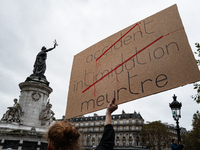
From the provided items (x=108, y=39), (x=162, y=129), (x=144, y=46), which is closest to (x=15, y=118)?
(x=108, y=39)

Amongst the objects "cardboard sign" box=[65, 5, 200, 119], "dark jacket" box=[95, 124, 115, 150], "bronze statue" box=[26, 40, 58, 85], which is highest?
"bronze statue" box=[26, 40, 58, 85]

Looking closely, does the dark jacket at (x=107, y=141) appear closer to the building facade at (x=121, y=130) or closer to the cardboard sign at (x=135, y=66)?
the cardboard sign at (x=135, y=66)

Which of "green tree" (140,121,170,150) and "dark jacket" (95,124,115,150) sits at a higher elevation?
"green tree" (140,121,170,150)

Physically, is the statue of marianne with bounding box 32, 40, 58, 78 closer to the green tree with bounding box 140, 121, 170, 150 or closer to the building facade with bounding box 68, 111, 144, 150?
the green tree with bounding box 140, 121, 170, 150

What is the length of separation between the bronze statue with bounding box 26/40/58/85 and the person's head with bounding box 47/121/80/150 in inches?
528

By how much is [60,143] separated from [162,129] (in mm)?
43791

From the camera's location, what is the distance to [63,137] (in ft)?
5.06

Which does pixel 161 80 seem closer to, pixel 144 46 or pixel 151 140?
pixel 144 46

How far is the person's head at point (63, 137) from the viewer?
1.54 metres

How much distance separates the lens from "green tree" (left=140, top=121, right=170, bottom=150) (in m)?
39.7

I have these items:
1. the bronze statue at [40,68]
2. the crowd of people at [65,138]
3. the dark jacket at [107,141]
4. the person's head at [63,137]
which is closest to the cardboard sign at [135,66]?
the dark jacket at [107,141]

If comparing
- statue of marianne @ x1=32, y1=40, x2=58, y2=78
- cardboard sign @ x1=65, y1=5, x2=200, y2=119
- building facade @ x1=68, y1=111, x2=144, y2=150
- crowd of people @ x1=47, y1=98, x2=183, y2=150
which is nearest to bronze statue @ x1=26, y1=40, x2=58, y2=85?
statue of marianne @ x1=32, y1=40, x2=58, y2=78

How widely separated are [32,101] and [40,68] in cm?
359

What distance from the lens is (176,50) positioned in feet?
7.77
